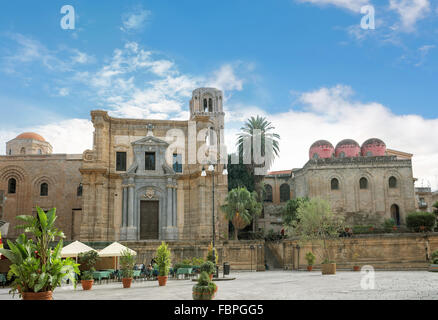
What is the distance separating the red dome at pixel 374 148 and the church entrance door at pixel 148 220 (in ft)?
82.0

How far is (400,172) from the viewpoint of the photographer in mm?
42594

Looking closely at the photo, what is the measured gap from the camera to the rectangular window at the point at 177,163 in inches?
1433

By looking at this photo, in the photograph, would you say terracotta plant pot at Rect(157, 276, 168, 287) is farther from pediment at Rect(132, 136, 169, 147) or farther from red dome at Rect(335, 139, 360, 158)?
red dome at Rect(335, 139, 360, 158)

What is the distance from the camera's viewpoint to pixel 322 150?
47.2m

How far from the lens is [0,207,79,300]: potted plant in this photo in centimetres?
1165

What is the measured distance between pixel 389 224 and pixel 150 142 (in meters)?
22.8

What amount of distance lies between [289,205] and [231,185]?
7.38 m

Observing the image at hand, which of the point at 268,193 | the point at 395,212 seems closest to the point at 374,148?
the point at 395,212

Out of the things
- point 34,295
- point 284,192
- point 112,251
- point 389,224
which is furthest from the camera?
point 284,192

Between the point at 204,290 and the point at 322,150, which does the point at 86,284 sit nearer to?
the point at 204,290

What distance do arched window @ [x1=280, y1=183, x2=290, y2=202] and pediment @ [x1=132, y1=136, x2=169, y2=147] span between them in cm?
2028

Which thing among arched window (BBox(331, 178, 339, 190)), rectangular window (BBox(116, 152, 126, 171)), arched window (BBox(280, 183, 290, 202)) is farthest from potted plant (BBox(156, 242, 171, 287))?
arched window (BBox(280, 183, 290, 202))

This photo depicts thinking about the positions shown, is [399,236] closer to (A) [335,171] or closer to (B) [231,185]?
(A) [335,171]
